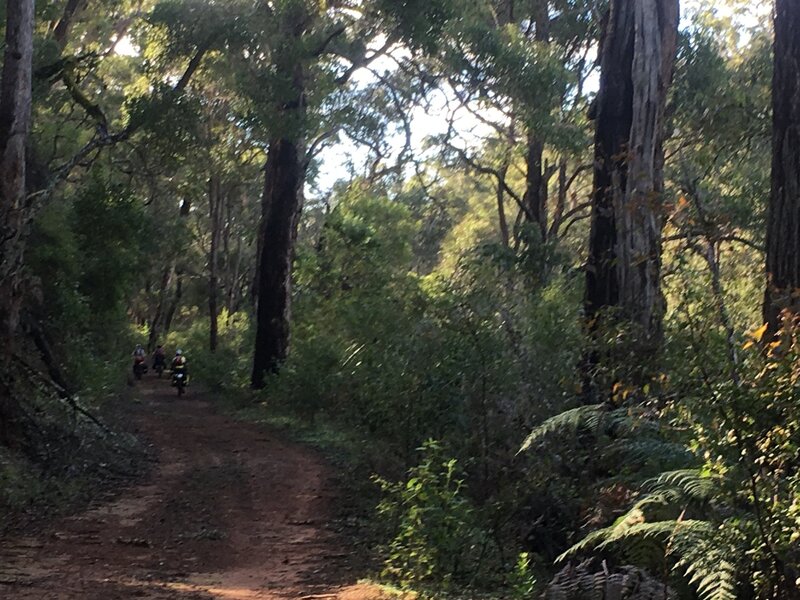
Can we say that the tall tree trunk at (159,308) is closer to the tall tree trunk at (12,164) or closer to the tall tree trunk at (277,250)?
the tall tree trunk at (277,250)

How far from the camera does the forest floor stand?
23.1ft

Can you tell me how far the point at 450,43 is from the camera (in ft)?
62.7

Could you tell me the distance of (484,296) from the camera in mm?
11203

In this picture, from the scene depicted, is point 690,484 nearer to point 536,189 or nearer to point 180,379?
point 536,189

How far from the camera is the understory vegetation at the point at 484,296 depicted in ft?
17.1

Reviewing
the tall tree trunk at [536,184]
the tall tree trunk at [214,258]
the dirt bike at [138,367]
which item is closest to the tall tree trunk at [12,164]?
the tall tree trunk at [536,184]

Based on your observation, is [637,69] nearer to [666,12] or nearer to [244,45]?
[666,12]

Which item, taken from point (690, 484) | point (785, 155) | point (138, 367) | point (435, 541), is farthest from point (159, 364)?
point (690, 484)

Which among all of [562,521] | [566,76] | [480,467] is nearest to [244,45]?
[566,76]

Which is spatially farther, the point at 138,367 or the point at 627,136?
the point at 138,367

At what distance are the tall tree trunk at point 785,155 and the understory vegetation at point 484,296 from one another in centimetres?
2

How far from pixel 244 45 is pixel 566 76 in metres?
6.79

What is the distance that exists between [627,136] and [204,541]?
619 cm

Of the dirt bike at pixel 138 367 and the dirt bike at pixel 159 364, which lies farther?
the dirt bike at pixel 159 364
